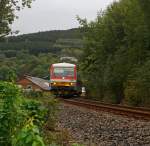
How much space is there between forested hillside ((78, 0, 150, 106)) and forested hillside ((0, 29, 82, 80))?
3072 cm

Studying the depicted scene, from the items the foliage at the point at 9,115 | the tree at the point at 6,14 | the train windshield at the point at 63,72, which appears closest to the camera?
the foliage at the point at 9,115

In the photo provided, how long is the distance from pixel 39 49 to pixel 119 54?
305ft

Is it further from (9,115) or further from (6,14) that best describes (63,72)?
(9,115)

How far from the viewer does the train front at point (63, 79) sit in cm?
4884

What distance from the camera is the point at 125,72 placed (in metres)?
42.9

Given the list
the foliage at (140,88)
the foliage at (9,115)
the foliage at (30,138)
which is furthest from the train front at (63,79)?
the foliage at (30,138)

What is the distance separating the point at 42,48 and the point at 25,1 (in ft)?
356

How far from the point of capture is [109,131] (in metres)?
16.8

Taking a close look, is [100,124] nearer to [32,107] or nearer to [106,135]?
[106,135]

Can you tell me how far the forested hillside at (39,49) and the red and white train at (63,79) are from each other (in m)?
35.0

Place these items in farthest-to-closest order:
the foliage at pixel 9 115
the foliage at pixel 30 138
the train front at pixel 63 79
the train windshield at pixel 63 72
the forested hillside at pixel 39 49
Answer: the forested hillside at pixel 39 49 → the train windshield at pixel 63 72 → the train front at pixel 63 79 → the foliage at pixel 9 115 → the foliage at pixel 30 138

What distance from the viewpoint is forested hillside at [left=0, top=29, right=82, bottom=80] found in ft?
352

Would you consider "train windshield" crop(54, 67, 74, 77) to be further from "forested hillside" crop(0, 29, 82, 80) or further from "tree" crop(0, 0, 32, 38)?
"forested hillside" crop(0, 29, 82, 80)

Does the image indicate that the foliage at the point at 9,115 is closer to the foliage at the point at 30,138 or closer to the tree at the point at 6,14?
the foliage at the point at 30,138
